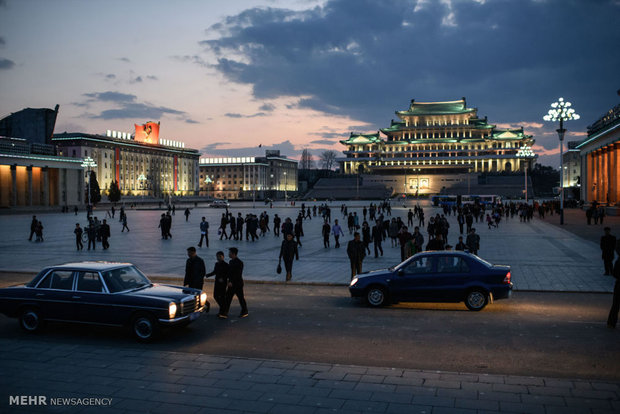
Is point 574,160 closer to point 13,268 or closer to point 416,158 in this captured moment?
point 416,158

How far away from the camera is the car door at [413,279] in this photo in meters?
10.6

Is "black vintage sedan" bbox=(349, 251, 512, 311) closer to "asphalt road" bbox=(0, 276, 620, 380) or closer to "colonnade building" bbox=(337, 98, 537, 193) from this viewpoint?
"asphalt road" bbox=(0, 276, 620, 380)

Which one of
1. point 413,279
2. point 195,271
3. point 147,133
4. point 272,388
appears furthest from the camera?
point 147,133

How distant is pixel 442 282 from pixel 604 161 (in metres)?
51.1

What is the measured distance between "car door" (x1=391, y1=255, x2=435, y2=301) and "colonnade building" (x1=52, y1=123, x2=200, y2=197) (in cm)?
10896

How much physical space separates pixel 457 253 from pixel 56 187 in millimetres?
90253

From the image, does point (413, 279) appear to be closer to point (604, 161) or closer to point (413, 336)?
point (413, 336)

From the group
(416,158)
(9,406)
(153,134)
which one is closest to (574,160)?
(416,158)

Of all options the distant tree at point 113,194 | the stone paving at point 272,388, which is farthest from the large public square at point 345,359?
the distant tree at point 113,194

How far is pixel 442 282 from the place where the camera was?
1055 centimetres

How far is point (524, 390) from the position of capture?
234 inches

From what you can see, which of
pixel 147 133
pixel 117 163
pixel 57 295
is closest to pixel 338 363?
pixel 57 295

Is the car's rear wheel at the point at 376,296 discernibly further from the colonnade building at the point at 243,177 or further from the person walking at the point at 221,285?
the colonnade building at the point at 243,177

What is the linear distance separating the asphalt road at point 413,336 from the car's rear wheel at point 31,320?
0.49 feet
